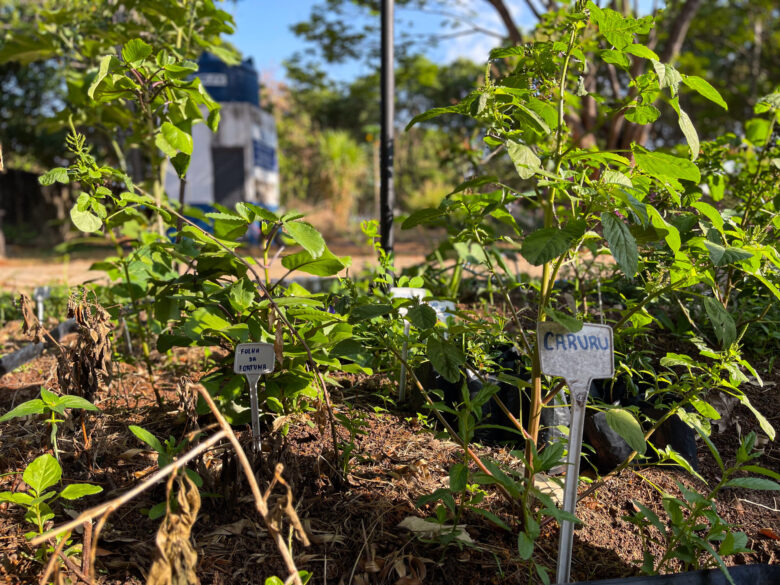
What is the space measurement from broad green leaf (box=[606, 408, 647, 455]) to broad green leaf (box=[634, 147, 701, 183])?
1.61ft

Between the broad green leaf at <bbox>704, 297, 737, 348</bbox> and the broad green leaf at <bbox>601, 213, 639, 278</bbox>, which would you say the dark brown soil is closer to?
the broad green leaf at <bbox>704, 297, 737, 348</bbox>

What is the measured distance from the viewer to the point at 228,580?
1.32m

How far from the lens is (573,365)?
4.09 feet

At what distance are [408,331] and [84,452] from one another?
1055 millimetres

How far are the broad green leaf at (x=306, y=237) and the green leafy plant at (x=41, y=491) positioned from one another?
71 centimetres

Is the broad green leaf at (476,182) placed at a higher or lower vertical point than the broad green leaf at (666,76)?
lower

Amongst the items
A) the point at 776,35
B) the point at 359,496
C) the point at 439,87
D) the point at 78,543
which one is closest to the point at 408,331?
the point at 359,496

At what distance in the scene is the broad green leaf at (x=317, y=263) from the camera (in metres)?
1.74

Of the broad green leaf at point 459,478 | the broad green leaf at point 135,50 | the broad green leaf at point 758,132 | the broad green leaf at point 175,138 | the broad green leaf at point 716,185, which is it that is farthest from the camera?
the broad green leaf at point 758,132

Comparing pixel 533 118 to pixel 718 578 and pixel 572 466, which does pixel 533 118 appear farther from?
pixel 718 578

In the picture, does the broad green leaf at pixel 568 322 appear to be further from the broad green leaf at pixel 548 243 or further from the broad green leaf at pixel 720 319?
the broad green leaf at pixel 720 319

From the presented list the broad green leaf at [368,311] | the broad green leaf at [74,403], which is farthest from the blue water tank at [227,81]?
the broad green leaf at [368,311]

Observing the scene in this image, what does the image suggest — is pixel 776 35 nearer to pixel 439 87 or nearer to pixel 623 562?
pixel 439 87

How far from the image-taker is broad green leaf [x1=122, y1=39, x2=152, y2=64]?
1720mm
